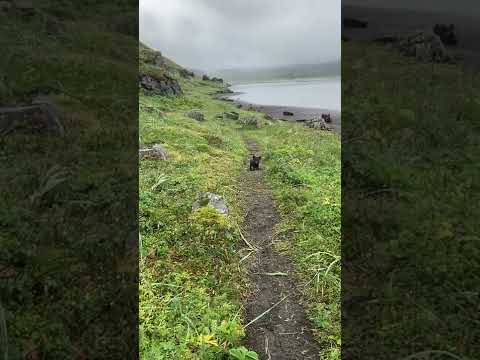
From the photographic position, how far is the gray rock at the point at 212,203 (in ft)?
27.8

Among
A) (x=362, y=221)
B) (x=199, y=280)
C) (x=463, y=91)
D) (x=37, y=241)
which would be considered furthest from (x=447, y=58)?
(x=37, y=241)

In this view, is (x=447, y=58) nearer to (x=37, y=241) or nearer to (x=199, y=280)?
(x=199, y=280)

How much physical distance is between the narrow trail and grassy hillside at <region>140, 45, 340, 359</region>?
19cm

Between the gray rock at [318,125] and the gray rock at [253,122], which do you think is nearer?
the gray rock at [253,122]

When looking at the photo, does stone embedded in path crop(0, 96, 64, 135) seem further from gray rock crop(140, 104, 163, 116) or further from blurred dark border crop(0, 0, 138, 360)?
gray rock crop(140, 104, 163, 116)

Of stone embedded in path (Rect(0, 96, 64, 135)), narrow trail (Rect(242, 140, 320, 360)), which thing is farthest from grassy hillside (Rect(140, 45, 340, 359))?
stone embedded in path (Rect(0, 96, 64, 135))

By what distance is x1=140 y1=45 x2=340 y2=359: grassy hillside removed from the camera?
5098 mm

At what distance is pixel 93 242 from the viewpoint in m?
6.45

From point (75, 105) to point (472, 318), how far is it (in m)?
14.0

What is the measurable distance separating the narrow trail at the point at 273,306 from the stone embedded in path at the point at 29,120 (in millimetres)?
6904

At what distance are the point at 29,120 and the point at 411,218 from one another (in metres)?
10.5

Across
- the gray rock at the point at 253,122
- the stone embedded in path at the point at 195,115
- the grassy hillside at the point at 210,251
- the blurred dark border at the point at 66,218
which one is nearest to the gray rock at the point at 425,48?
the gray rock at the point at 253,122

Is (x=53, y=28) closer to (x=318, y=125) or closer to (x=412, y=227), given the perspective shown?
(x=318, y=125)

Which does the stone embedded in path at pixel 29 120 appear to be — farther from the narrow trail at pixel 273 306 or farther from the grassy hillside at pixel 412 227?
the grassy hillside at pixel 412 227
